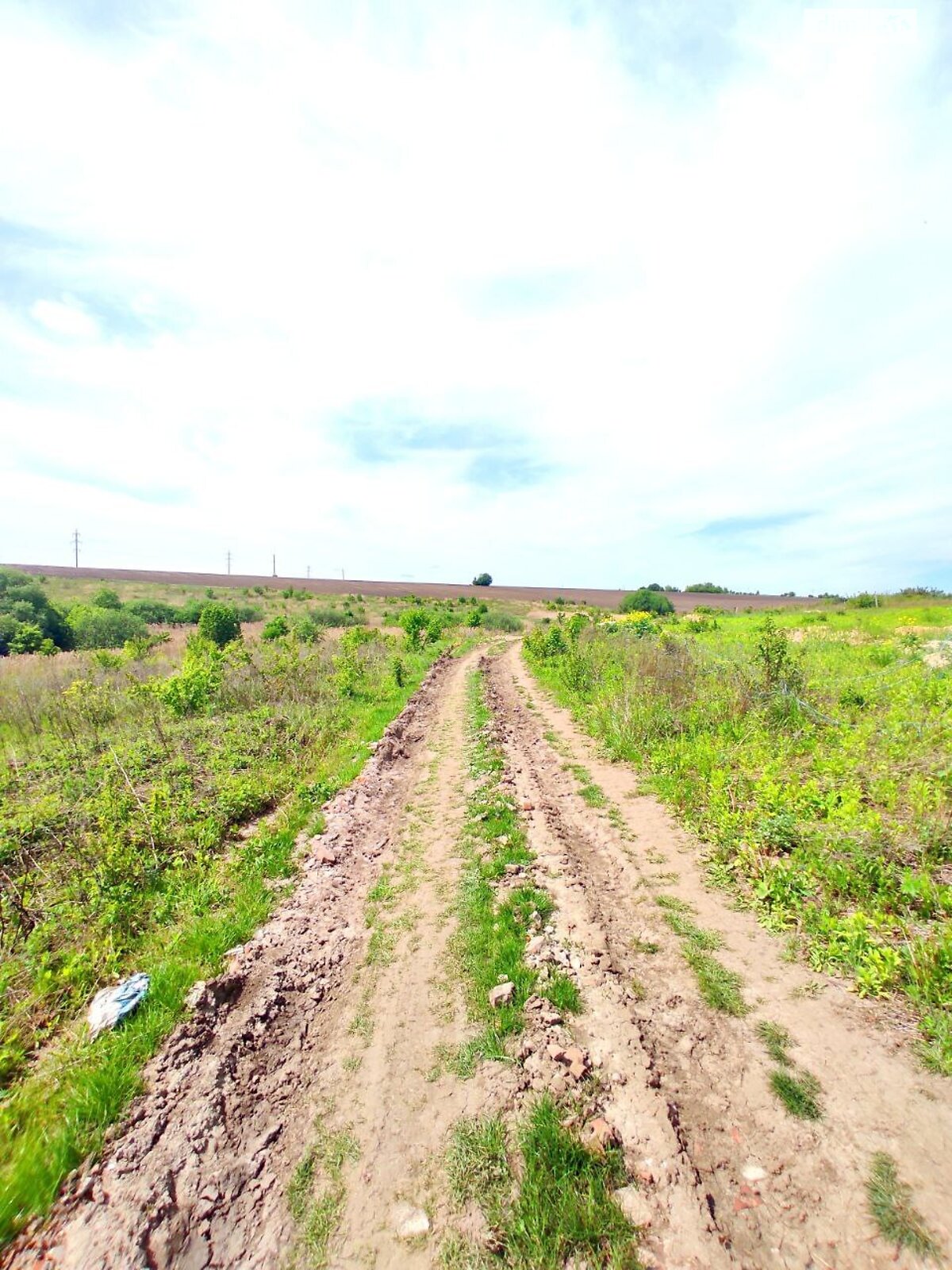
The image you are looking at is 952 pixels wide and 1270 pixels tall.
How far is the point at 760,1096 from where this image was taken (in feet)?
9.49

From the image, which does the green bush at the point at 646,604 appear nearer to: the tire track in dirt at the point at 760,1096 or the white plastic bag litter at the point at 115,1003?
the tire track in dirt at the point at 760,1096

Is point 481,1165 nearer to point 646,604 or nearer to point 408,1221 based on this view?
point 408,1221

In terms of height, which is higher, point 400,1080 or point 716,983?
point 716,983

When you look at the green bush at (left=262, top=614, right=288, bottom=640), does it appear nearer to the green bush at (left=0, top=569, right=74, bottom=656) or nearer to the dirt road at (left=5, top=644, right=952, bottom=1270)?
the green bush at (left=0, top=569, right=74, bottom=656)

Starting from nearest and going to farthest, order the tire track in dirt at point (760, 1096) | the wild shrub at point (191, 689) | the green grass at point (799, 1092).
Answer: the tire track in dirt at point (760, 1096) < the green grass at point (799, 1092) < the wild shrub at point (191, 689)

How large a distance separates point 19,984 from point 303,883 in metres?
2.27

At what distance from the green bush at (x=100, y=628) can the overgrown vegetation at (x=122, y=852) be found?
62.0ft

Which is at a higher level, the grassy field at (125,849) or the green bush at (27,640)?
the green bush at (27,640)

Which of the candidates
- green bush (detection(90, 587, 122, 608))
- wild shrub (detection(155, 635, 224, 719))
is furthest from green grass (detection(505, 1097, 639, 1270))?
green bush (detection(90, 587, 122, 608))

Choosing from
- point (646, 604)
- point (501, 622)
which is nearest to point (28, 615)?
point (501, 622)

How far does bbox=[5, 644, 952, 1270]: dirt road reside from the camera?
7.51 ft

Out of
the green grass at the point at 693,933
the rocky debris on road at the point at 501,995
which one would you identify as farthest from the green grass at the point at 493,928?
the green grass at the point at 693,933

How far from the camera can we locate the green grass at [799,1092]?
2.77m

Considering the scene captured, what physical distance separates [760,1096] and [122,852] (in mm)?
6215
